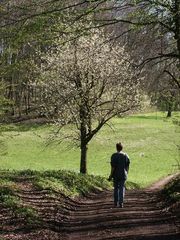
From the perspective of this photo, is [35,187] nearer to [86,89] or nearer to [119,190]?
[119,190]

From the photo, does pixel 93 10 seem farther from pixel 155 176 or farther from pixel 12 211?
pixel 155 176

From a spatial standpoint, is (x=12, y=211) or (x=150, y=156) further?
(x=150, y=156)

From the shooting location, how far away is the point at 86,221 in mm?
12781

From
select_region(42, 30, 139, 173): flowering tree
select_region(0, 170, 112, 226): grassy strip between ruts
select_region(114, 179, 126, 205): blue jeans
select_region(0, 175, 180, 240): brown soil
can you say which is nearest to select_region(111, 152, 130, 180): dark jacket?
select_region(114, 179, 126, 205): blue jeans

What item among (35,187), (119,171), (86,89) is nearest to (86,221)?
(119,171)

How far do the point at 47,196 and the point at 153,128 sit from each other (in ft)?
151

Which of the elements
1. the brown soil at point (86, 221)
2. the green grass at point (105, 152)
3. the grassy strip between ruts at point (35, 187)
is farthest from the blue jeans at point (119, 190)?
the green grass at point (105, 152)

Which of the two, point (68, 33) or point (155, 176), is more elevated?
point (68, 33)

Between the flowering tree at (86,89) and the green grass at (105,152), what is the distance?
138 inches

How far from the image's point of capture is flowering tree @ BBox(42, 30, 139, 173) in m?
26.5

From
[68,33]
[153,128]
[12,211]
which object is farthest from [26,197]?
[153,128]

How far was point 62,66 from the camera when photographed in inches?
1112

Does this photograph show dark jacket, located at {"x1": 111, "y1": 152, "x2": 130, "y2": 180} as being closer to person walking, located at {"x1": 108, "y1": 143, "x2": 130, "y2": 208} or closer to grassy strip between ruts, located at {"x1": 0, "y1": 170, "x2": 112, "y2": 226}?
person walking, located at {"x1": 108, "y1": 143, "x2": 130, "y2": 208}

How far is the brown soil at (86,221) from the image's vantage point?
10.6 m
